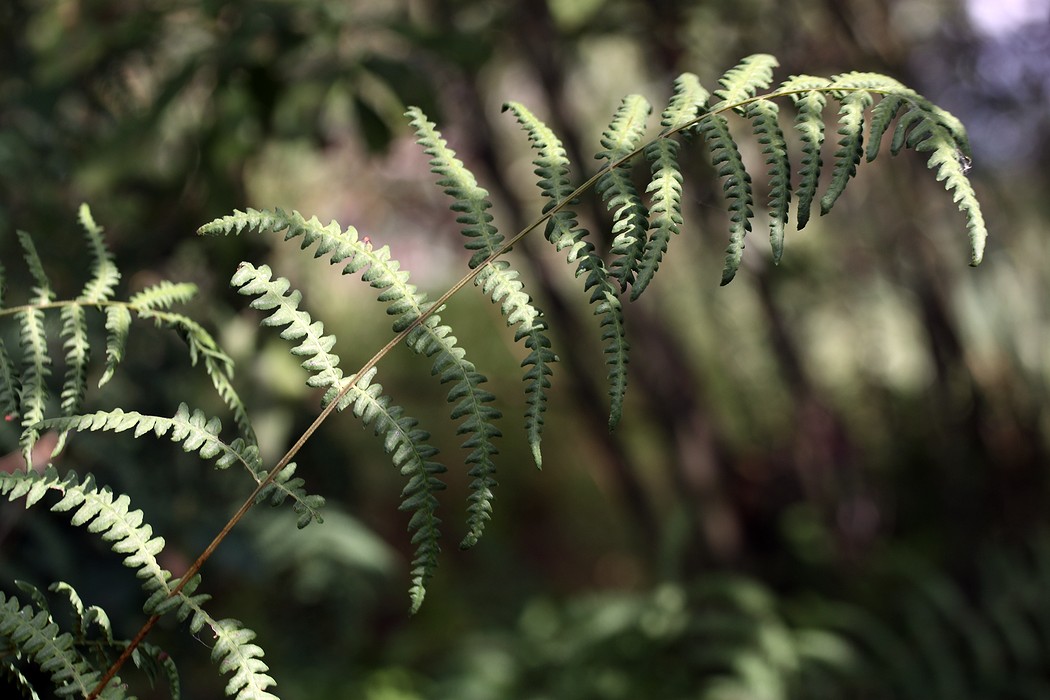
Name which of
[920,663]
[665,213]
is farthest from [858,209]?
[665,213]

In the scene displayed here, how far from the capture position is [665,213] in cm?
58

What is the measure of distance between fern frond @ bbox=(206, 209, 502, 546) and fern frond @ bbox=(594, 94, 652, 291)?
0.11 meters

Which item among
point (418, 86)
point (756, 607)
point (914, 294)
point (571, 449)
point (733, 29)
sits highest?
point (733, 29)

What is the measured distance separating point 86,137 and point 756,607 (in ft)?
4.37

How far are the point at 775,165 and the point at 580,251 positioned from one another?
0.44 ft

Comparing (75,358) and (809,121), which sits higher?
(809,121)

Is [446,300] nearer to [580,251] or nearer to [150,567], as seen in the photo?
[580,251]

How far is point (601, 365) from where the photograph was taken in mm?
2498

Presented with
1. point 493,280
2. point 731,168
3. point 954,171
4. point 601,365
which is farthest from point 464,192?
point 601,365

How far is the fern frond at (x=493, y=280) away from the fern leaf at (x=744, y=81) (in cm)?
17

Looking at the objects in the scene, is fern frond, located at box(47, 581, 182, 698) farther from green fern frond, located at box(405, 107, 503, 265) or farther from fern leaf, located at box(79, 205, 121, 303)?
green fern frond, located at box(405, 107, 503, 265)

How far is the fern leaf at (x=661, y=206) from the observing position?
56cm

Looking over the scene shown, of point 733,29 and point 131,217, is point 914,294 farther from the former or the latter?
point 131,217

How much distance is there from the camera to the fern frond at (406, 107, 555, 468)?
568 mm
